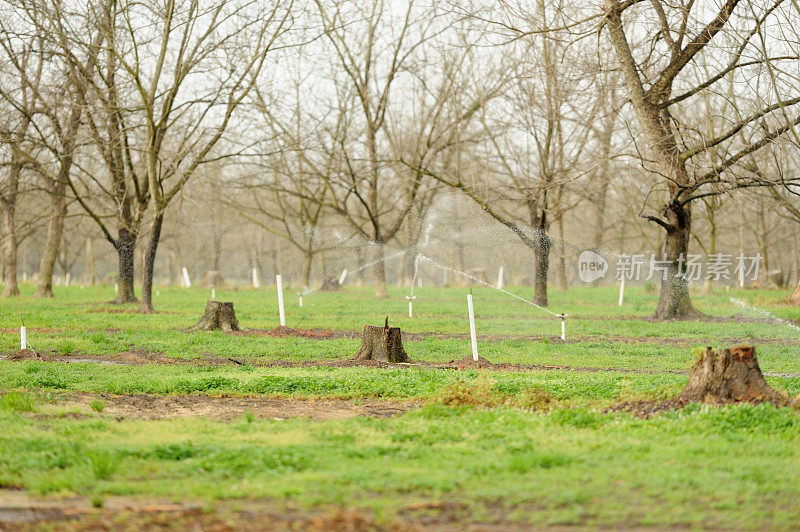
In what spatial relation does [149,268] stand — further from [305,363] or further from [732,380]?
[732,380]

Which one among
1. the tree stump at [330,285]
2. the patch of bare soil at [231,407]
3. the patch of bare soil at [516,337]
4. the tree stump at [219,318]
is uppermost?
the tree stump at [330,285]

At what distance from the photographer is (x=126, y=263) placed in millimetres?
29734

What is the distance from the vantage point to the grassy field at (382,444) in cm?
548

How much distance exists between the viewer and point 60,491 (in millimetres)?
5895

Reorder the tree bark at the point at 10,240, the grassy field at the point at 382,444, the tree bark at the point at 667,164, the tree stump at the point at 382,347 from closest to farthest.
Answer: the grassy field at the point at 382,444, the tree stump at the point at 382,347, the tree bark at the point at 667,164, the tree bark at the point at 10,240

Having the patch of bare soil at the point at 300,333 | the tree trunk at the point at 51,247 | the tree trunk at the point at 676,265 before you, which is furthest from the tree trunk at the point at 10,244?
the tree trunk at the point at 676,265

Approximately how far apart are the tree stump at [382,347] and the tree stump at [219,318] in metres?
6.08

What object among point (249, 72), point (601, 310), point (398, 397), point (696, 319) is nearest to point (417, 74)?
point (249, 72)

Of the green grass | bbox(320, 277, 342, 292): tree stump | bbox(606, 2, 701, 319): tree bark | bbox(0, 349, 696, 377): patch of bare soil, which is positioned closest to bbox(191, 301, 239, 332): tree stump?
bbox(0, 349, 696, 377): patch of bare soil

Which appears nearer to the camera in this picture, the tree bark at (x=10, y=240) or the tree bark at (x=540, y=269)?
the tree bark at (x=540, y=269)

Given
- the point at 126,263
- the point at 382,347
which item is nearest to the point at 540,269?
the point at 126,263

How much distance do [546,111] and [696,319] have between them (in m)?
7.71

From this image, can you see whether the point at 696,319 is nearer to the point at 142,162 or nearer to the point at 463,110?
the point at 463,110

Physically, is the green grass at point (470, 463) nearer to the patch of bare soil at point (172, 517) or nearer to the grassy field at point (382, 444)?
the grassy field at point (382, 444)
